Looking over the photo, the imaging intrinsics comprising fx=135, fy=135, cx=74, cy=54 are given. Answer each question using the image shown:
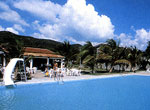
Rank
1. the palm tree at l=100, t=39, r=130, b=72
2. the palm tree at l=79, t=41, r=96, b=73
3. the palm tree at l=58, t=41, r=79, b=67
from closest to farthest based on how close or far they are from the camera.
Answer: the palm tree at l=79, t=41, r=96, b=73
the palm tree at l=100, t=39, r=130, b=72
the palm tree at l=58, t=41, r=79, b=67

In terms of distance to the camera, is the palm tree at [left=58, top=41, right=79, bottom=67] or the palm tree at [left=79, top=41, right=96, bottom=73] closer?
the palm tree at [left=79, top=41, right=96, bottom=73]

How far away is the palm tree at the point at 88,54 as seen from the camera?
1889cm

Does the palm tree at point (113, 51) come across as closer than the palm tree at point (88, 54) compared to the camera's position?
No

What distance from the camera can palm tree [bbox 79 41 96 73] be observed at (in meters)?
18.9

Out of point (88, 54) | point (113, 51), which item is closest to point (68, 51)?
point (88, 54)

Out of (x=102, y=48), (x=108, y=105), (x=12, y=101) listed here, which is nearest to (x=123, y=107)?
(x=108, y=105)

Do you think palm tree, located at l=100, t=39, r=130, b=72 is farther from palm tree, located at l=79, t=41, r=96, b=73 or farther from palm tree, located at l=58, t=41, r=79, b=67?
palm tree, located at l=58, t=41, r=79, b=67

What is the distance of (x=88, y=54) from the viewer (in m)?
19.7

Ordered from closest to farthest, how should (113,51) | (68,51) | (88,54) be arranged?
(88,54)
(113,51)
(68,51)

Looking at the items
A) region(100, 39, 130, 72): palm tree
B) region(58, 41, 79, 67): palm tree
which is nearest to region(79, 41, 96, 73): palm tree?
region(100, 39, 130, 72): palm tree

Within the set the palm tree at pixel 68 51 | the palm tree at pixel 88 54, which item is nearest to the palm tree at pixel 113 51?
the palm tree at pixel 88 54

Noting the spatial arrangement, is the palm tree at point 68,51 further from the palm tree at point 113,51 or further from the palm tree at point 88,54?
the palm tree at point 113,51

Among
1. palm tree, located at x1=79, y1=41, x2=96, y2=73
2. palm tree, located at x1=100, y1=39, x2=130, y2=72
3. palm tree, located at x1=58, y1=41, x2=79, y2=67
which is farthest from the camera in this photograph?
palm tree, located at x1=58, y1=41, x2=79, y2=67

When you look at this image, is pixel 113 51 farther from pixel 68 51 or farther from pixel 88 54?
pixel 68 51
